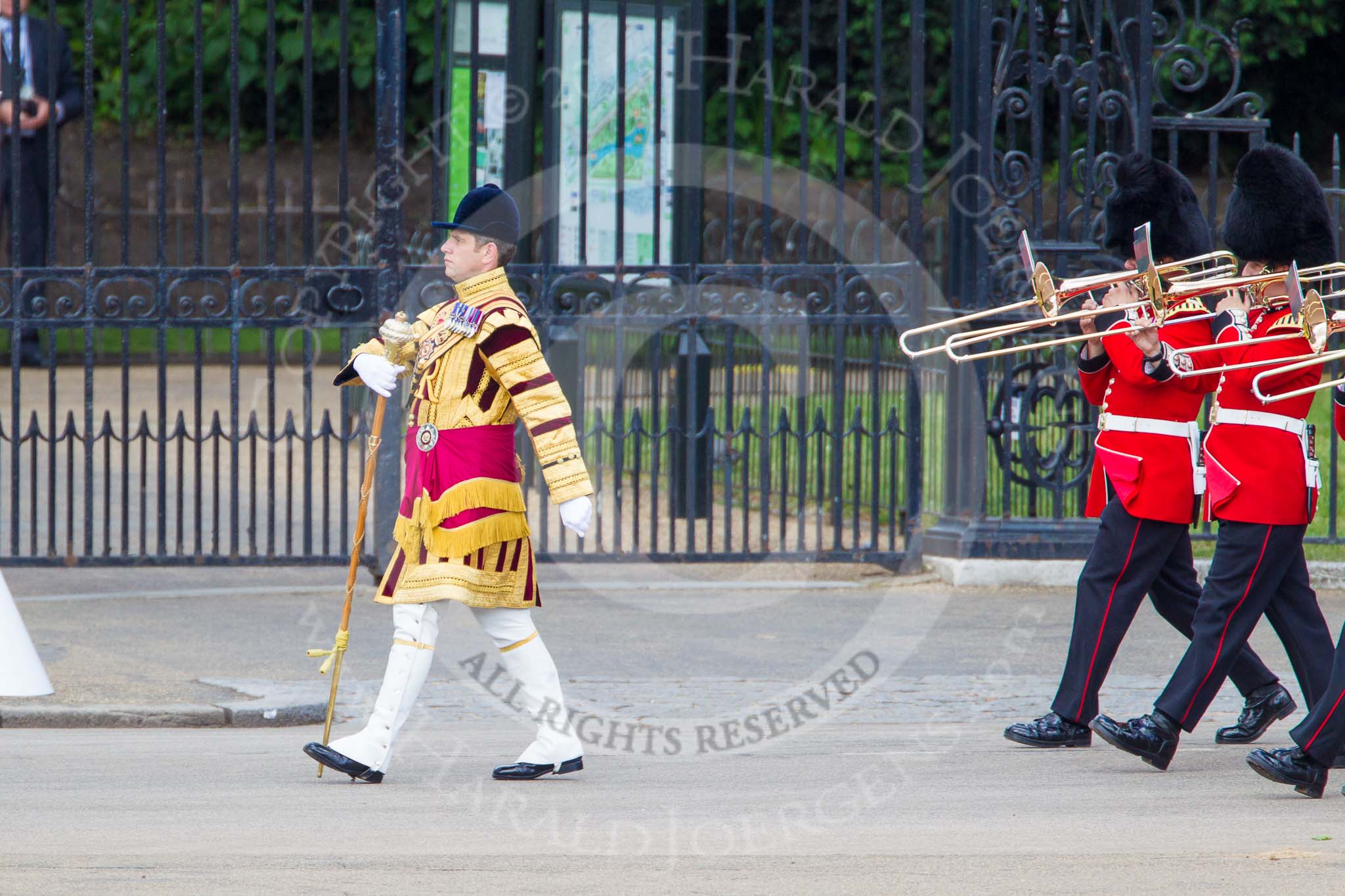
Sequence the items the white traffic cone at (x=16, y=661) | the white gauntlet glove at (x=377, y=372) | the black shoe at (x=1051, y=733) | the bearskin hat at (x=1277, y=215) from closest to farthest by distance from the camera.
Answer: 1. the white gauntlet glove at (x=377, y=372)
2. the bearskin hat at (x=1277, y=215)
3. the black shoe at (x=1051, y=733)
4. the white traffic cone at (x=16, y=661)

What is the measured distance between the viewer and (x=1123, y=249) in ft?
21.0

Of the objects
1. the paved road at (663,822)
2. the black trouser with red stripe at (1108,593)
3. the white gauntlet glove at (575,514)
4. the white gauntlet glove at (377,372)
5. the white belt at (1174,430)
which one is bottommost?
the paved road at (663,822)

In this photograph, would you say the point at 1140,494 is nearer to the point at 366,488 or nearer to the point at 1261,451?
the point at 1261,451

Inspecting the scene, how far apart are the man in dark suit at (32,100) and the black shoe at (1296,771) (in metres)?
5.81

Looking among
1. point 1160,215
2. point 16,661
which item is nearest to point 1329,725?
point 1160,215

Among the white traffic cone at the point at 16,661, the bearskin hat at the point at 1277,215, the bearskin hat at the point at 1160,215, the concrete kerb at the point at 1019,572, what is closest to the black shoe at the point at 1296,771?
the bearskin hat at the point at 1277,215

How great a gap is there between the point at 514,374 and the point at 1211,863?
7.79 ft

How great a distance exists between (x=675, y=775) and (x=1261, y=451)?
2.07m

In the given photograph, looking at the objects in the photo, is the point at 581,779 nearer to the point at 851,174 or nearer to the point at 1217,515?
the point at 1217,515

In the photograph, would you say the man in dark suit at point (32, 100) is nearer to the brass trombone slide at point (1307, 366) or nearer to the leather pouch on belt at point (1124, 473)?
the leather pouch on belt at point (1124, 473)

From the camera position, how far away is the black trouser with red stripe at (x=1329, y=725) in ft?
17.7

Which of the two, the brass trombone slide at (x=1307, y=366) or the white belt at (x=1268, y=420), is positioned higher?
the brass trombone slide at (x=1307, y=366)

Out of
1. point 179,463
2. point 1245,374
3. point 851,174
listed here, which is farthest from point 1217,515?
point 851,174

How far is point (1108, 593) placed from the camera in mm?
6102
